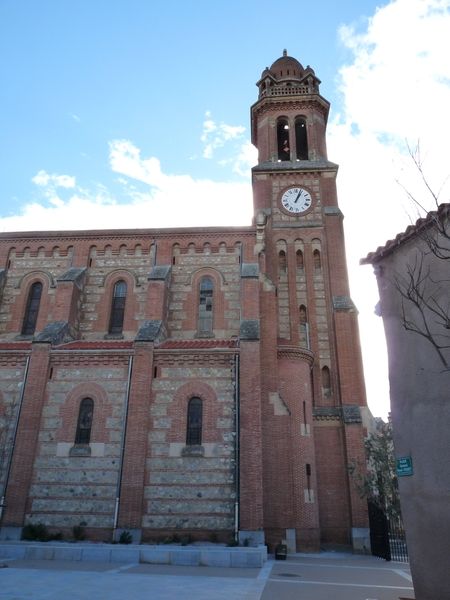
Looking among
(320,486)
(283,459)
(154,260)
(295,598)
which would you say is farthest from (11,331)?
(295,598)

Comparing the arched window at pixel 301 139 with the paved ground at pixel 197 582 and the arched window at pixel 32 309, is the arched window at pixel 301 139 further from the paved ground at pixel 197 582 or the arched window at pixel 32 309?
the paved ground at pixel 197 582

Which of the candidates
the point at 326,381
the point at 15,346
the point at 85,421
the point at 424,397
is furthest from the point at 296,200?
the point at 424,397

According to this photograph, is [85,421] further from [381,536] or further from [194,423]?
[381,536]

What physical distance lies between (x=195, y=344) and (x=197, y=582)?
34.3 ft

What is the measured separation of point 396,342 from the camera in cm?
955

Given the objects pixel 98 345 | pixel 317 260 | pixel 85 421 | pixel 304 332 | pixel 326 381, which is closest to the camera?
pixel 85 421

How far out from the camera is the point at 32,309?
76.9 feet

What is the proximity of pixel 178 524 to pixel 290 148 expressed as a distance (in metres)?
22.7

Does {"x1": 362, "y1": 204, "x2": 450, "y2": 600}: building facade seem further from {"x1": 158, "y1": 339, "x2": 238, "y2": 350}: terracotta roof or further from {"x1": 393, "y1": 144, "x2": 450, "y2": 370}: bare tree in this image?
{"x1": 158, "y1": 339, "x2": 238, "y2": 350}: terracotta roof

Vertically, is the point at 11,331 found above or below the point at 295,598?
above

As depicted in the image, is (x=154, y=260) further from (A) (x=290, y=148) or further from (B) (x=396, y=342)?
(B) (x=396, y=342)

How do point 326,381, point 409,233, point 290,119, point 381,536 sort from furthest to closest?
point 290,119
point 326,381
point 381,536
point 409,233

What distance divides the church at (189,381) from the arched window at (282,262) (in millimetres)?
80

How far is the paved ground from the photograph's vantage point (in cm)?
940
